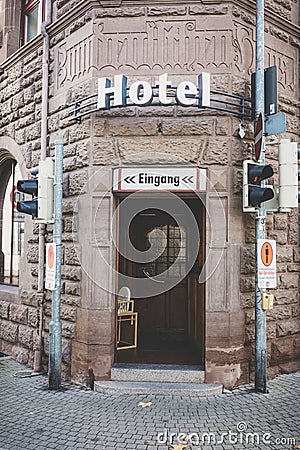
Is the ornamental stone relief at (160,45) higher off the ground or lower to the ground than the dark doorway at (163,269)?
higher

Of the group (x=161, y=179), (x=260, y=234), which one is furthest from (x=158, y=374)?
(x=161, y=179)

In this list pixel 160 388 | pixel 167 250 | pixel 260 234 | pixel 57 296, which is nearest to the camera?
pixel 160 388

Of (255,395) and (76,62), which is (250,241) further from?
(76,62)

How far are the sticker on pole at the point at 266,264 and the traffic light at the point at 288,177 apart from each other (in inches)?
24.5

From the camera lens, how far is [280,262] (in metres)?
8.41

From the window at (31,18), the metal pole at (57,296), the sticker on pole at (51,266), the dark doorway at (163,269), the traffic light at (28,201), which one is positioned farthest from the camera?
the dark doorway at (163,269)

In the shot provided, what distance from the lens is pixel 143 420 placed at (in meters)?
6.02

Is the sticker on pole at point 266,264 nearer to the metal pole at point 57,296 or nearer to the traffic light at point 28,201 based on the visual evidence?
the metal pole at point 57,296

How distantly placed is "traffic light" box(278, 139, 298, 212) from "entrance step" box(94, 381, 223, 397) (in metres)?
2.88

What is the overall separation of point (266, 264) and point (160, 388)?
2.38m

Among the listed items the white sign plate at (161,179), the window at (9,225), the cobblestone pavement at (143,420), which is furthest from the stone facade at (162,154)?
the window at (9,225)

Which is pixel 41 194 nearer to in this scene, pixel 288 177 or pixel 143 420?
pixel 143 420

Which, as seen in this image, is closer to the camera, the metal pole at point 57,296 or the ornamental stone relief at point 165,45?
the metal pole at point 57,296

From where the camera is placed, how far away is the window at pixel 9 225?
413 inches
